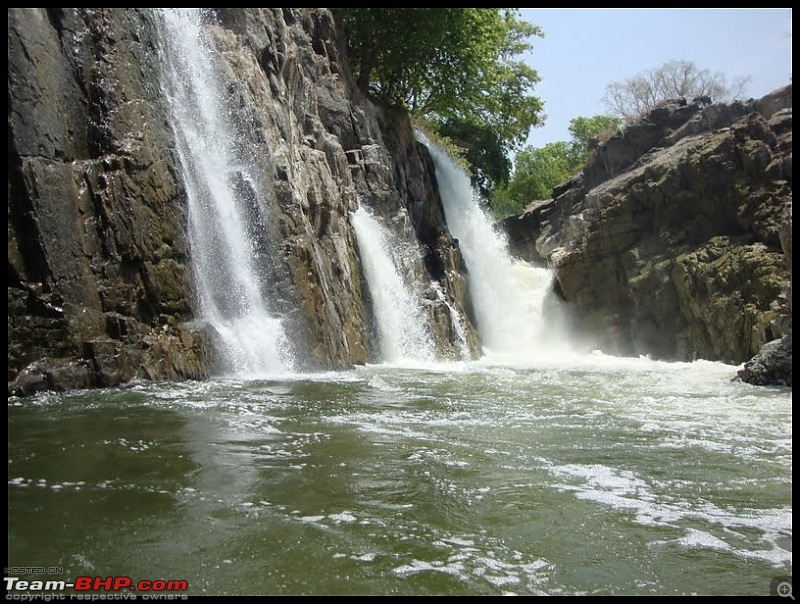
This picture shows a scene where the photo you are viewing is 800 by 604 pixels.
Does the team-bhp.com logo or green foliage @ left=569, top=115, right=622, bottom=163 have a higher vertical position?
green foliage @ left=569, top=115, right=622, bottom=163

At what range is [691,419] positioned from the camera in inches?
332

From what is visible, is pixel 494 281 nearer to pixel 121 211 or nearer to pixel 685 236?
pixel 685 236

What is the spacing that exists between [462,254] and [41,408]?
20.4 m

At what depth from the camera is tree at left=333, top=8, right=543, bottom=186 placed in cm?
2531

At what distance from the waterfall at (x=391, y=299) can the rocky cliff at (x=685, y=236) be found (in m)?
7.32

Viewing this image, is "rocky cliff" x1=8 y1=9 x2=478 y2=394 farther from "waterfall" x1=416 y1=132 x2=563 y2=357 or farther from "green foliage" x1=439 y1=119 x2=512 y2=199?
"green foliage" x1=439 y1=119 x2=512 y2=199

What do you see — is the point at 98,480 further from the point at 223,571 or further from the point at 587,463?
the point at 587,463

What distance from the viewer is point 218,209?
1296 centimetres

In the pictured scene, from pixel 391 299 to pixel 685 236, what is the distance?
30.9 feet

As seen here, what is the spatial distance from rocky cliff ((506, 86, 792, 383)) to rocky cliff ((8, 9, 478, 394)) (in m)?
9.98

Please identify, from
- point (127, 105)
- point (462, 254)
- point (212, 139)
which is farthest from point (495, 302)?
point (127, 105)

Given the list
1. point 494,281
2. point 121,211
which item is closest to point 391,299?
point 494,281

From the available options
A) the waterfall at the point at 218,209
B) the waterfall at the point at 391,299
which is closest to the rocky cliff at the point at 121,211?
the waterfall at the point at 218,209

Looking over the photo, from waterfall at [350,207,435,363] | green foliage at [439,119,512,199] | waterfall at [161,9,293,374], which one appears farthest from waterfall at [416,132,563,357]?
waterfall at [161,9,293,374]
